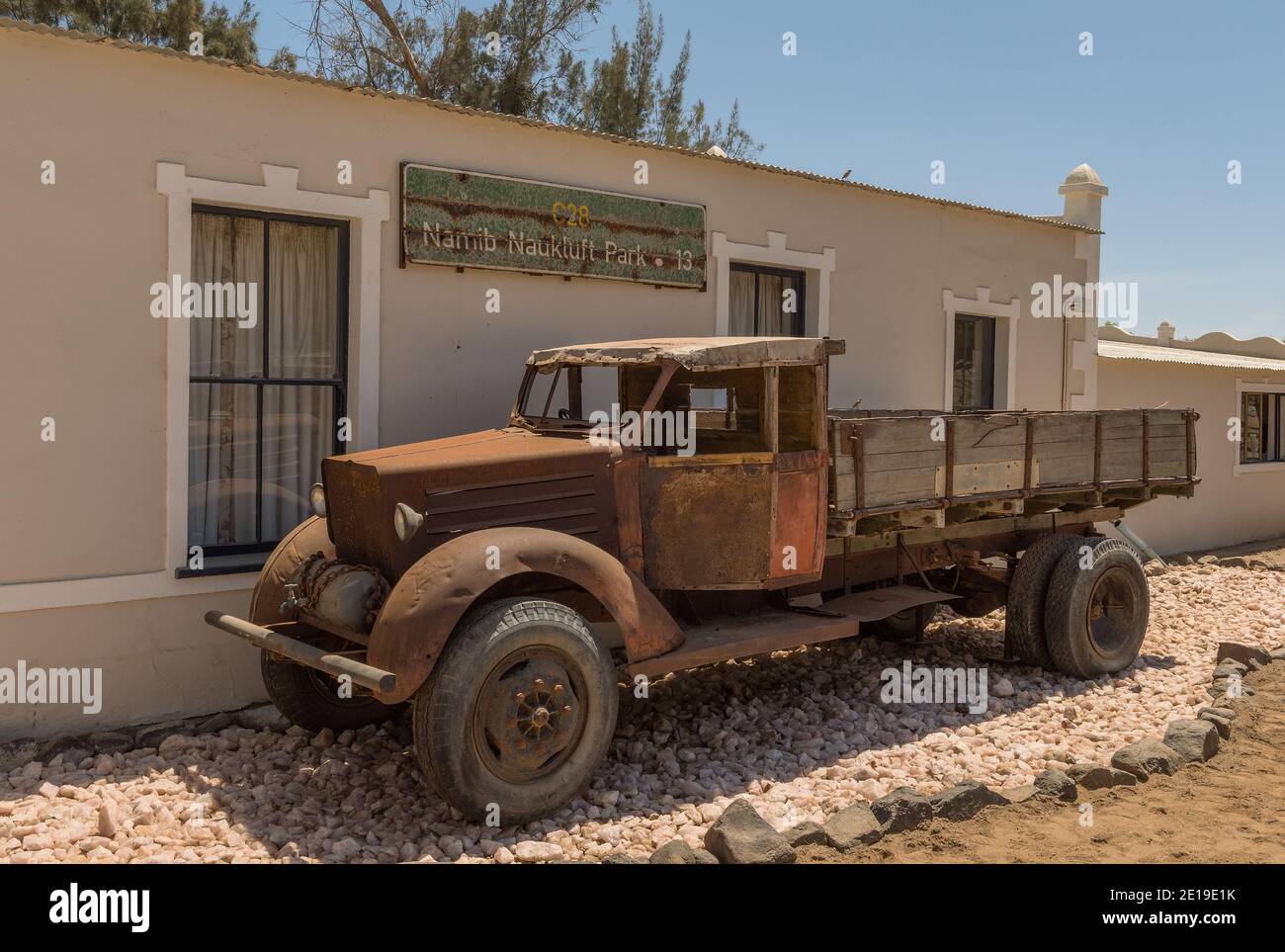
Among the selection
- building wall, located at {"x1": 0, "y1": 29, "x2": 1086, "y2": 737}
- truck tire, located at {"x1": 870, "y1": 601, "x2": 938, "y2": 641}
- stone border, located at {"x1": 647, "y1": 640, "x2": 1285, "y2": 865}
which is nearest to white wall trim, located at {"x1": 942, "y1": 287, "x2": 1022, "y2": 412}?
truck tire, located at {"x1": 870, "y1": 601, "x2": 938, "y2": 641}

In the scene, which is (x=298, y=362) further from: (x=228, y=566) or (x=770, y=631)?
(x=770, y=631)

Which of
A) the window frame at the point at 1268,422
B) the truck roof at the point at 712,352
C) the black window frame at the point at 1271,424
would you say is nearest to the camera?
the truck roof at the point at 712,352

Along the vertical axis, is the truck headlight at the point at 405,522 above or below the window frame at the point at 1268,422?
below

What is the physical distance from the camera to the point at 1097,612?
740cm

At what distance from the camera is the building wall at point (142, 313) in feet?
18.5

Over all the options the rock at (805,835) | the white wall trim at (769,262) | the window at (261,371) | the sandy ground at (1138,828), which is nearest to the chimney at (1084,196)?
the white wall trim at (769,262)

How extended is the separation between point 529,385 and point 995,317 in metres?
6.32

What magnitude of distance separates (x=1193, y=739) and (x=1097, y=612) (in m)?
1.64

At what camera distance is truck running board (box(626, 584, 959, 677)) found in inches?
204

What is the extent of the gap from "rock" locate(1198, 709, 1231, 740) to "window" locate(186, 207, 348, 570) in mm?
5379

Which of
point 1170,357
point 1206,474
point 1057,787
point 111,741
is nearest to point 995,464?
point 1057,787

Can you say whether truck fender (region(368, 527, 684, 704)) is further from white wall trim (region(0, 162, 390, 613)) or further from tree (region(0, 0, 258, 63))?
tree (region(0, 0, 258, 63))

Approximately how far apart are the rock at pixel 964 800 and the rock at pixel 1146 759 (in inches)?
34.1

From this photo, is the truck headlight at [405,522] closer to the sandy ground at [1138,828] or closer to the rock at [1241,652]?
the sandy ground at [1138,828]
